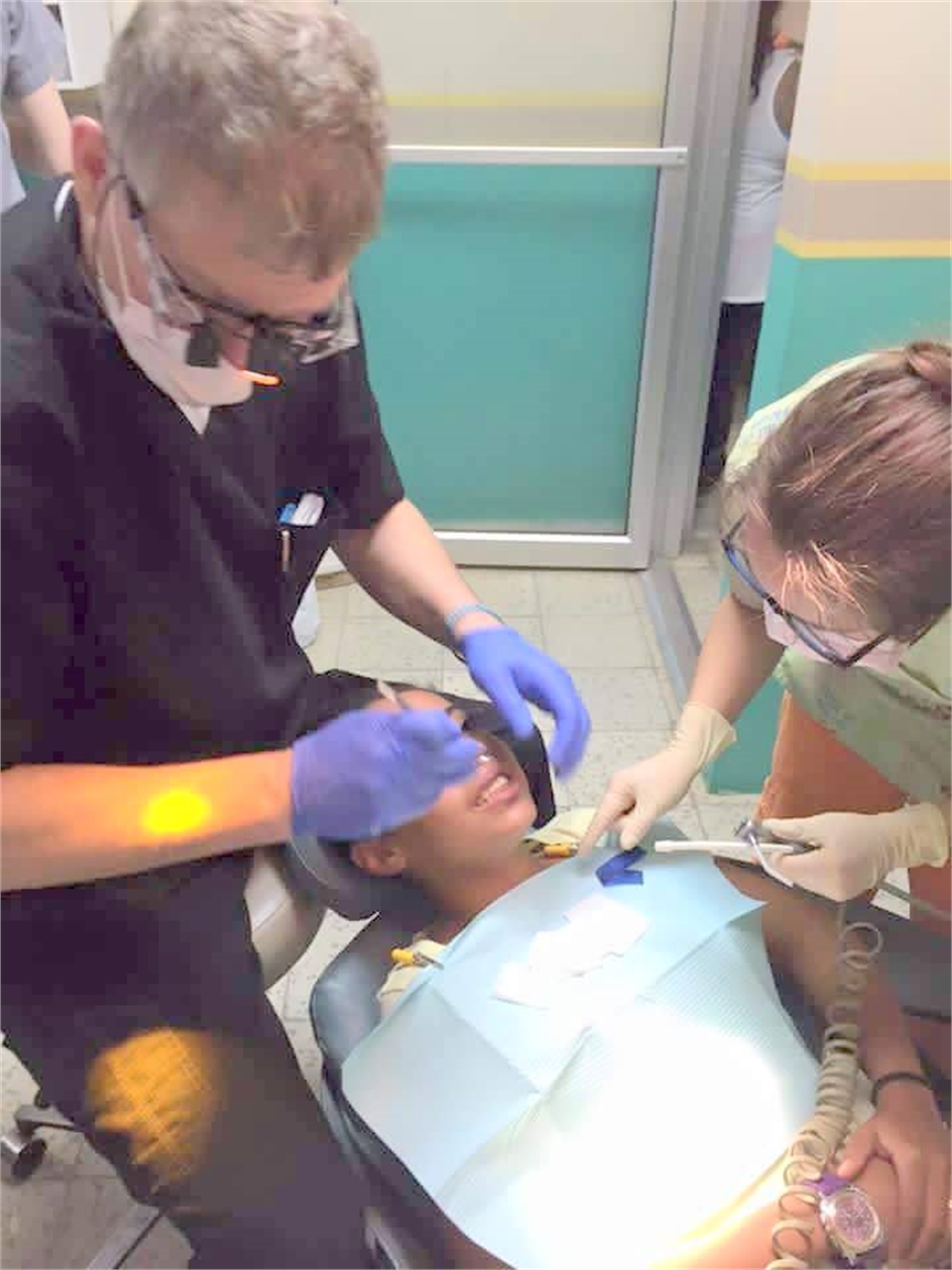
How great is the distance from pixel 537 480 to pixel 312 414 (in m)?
1.80

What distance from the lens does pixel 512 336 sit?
2.74 meters

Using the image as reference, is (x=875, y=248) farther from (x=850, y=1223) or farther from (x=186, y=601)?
(x=850, y=1223)

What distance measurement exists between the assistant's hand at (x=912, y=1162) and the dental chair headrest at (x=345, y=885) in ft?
1.73

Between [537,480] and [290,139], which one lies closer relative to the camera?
[290,139]

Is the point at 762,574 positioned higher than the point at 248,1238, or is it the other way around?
the point at 762,574

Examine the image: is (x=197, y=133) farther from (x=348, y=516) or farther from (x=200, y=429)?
(x=348, y=516)

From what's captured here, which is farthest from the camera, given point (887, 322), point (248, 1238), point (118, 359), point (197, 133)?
point (887, 322)

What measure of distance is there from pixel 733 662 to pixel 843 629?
0.38 meters

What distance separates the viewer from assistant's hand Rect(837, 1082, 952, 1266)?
0.98m

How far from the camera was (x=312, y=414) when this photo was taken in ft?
3.98

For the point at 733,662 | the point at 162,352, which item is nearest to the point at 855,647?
the point at 733,662

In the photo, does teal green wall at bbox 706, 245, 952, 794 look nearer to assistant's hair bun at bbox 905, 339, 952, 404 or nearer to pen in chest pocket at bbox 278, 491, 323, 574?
assistant's hair bun at bbox 905, 339, 952, 404

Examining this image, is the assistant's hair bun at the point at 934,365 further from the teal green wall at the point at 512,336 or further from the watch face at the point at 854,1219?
the teal green wall at the point at 512,336

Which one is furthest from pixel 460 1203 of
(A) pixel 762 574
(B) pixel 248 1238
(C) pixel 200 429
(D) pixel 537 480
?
(D) pixel 537 480
